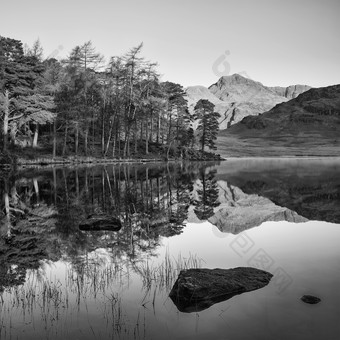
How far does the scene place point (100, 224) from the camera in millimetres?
14273

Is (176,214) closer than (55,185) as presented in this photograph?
Yes

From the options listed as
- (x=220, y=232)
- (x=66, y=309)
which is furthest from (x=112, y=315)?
(x=220, y=232)

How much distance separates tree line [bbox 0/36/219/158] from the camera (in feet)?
152

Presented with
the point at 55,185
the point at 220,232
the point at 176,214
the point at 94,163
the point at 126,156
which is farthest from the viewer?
the point at 126,156

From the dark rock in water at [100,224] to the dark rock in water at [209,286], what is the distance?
20.7 ft

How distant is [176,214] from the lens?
60.7 feet

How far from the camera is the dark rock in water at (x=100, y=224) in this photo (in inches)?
557

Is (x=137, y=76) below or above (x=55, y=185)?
above

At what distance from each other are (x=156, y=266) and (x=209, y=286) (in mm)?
2249

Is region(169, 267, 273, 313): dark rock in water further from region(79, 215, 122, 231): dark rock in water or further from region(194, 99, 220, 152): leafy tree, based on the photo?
region(194, 99, 220, 152): leafy tree

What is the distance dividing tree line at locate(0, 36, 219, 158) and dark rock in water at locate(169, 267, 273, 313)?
42168 mm

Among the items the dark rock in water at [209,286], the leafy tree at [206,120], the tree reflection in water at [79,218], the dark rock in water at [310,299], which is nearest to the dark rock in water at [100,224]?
the tree reflection in water at [79,218]

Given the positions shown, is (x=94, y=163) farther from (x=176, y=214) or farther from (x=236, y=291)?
(x=236, y=291)

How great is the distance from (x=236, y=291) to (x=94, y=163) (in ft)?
178
